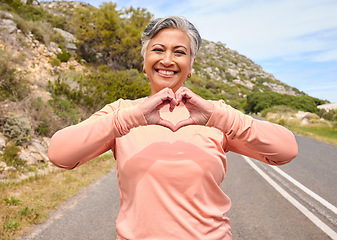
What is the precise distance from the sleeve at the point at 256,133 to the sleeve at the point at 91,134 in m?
0.38

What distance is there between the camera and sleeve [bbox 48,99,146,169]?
1213 mm

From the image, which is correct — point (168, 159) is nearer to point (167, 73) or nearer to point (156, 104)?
point (156, 104)

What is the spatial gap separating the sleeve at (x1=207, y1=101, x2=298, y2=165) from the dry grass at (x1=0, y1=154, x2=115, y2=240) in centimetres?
328

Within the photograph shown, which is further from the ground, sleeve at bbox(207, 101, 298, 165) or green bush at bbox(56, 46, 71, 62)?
sleeve at bbox(207, 101, 298, 165)

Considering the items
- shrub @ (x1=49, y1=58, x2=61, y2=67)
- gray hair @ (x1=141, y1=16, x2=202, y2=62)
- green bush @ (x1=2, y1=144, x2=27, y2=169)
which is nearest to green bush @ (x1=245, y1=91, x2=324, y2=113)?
shrub @ (x1=49, y1=58, x2=61, y2=67)

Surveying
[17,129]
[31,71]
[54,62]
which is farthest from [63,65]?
[17,129]

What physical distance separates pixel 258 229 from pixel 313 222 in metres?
0.99

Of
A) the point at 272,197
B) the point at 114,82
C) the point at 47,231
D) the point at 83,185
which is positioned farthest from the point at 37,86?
the point at 272,197

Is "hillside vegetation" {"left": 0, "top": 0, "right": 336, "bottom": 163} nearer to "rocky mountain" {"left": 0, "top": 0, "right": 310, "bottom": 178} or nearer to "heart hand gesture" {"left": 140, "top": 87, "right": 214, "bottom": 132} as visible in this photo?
"rocky mountain" {"left": 0, "top": 0, "right": 310, "bottom": 178}

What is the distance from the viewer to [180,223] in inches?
50.6

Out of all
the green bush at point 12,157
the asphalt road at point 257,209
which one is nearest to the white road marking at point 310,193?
the asphalt road at point 257,209

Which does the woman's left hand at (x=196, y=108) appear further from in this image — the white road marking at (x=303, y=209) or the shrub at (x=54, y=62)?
the shrub at (x=54, y=62)

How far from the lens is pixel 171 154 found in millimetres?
1327

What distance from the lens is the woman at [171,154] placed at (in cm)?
122
